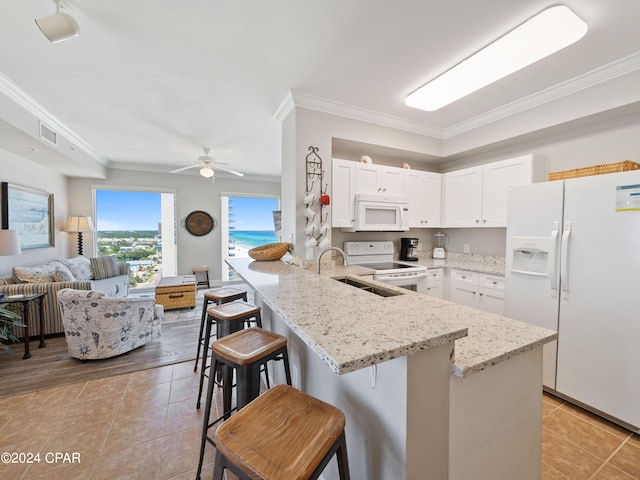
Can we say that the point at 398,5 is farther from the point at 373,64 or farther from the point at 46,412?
the point at 46,412

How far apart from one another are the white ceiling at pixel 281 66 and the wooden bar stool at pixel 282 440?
6.77 ft

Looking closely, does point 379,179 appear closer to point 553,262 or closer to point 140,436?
point 553,262

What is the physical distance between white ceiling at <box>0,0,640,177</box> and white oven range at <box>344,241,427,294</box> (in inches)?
59.9

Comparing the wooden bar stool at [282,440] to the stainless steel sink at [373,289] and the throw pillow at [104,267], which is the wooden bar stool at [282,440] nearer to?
the stainless steel sink at [373,289]

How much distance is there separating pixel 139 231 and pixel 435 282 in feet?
19.2

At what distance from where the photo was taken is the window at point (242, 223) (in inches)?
249

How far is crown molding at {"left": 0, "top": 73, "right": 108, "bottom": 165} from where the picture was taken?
2.34 metres

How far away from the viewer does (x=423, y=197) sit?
3.49 m

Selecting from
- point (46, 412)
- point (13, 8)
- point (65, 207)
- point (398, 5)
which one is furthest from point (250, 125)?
point (65, 207)

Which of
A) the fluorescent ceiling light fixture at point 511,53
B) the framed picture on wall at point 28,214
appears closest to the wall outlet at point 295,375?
the fluorescent ceiling light fixture at point 511,53

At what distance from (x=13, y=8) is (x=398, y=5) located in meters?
2.26

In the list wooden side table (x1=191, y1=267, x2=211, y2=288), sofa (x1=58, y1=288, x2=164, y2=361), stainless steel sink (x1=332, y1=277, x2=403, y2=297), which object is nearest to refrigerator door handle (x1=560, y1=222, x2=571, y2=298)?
stainless steel sink (x1=332, y1=277, x2=403, y2=297)

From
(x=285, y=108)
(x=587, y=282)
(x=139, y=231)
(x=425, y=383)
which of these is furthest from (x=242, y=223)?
(x=425, y=383)

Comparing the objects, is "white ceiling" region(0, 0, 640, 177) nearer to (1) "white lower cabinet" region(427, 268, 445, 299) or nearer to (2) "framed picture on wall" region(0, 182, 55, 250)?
(2) "framed picture on wall" region(0, 182, 55, 250)
